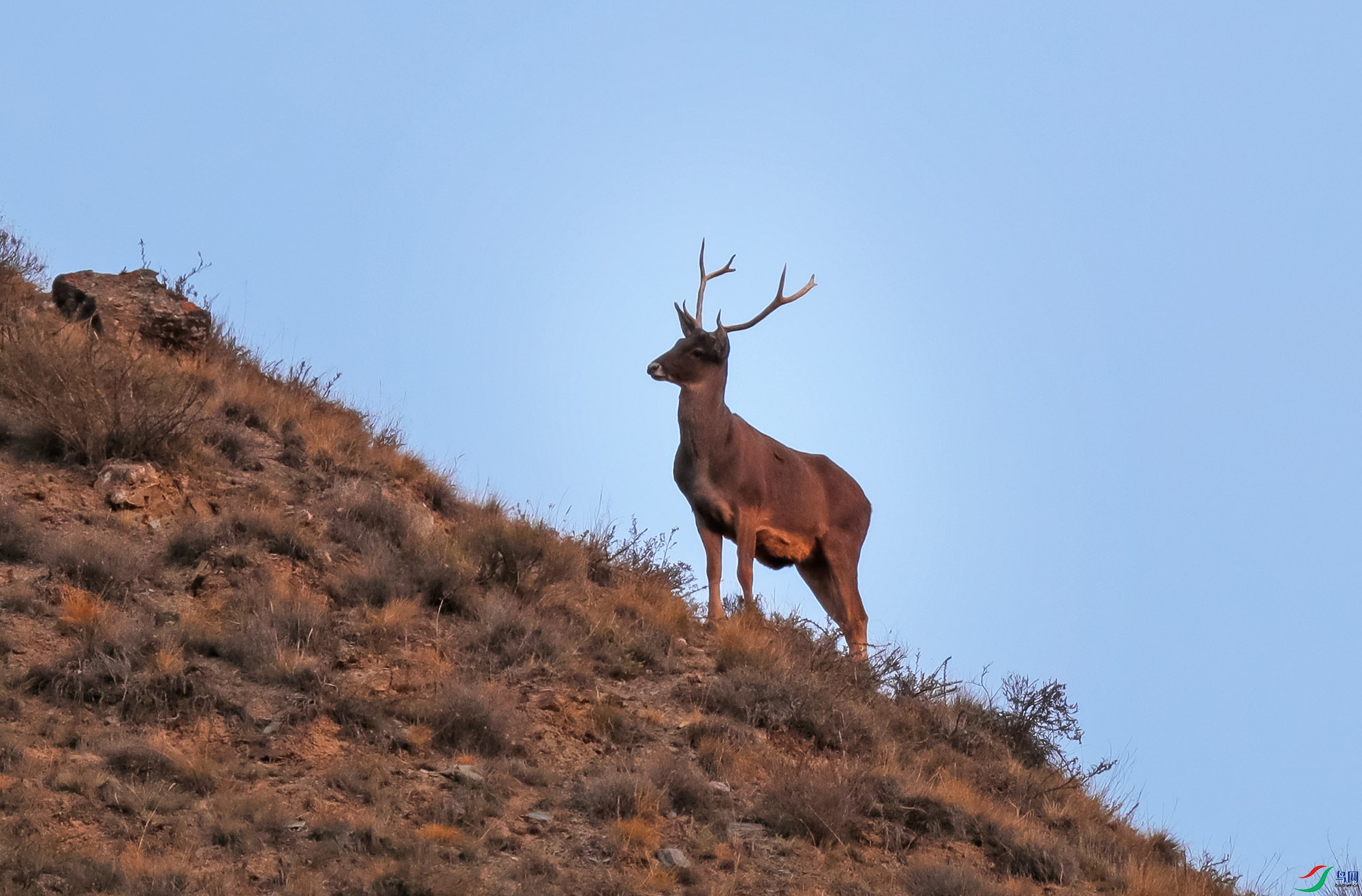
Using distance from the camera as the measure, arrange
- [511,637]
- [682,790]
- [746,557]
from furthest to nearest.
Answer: [746,557]
[511,637]
[682,790]

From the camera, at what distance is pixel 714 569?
12219 millimetres

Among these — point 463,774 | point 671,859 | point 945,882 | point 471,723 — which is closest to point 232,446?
point 471,723

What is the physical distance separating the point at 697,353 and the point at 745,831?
525 cm

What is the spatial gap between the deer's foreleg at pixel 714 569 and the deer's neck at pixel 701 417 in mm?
810

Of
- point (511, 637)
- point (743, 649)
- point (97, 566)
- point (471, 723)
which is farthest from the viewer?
point (743, 649)

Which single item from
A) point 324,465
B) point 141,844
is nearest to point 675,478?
point 324,465

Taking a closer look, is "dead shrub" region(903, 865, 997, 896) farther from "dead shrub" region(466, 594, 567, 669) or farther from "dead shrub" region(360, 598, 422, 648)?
"dead shrub" region(360, 598, 422, 648)

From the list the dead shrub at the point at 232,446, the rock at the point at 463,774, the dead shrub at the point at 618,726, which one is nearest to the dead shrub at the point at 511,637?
the dead shrub at the point at 618,726

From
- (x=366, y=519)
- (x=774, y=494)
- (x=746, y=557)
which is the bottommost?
(x=366, y=519)

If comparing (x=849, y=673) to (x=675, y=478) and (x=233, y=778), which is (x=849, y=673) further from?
(x=233, y=778)

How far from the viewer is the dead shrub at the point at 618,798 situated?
337 inches

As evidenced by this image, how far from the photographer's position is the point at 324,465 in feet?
43.1

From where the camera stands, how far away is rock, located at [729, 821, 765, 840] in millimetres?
8672

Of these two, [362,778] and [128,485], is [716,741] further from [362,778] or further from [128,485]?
[128,485]
